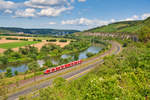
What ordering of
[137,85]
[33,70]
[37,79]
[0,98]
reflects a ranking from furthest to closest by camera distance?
[33,70] → [37,79] → [137,85] → [0,98]

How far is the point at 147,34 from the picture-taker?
80062mm

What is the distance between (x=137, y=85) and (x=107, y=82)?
229 inches

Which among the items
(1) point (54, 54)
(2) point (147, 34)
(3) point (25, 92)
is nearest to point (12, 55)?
(1) point (54, 54)

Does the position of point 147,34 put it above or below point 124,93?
above

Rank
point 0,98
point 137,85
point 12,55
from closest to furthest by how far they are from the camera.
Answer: point 0,98 < point 137,85 < point 12,55

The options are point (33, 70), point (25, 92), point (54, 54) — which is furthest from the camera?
point (54, 54)

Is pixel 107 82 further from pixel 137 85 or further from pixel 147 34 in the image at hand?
pixel 147 34

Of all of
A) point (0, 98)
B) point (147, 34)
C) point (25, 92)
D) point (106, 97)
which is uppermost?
point (147, 34)

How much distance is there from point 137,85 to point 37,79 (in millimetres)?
30880

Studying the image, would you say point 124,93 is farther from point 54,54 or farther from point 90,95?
point 54,54

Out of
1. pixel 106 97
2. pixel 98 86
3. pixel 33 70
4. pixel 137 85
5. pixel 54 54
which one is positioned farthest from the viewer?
pixel 54 54

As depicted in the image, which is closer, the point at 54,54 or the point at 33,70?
the point at 33,70

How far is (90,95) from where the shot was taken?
16859mm

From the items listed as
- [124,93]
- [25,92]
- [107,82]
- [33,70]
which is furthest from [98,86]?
[33,70]
